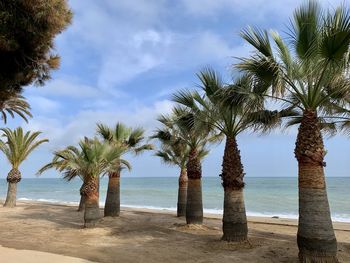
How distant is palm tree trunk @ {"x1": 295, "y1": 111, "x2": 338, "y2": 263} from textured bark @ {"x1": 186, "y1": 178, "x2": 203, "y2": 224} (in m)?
6.25

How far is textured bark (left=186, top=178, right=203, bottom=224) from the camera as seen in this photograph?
14.3m

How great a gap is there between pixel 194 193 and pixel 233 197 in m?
3.74

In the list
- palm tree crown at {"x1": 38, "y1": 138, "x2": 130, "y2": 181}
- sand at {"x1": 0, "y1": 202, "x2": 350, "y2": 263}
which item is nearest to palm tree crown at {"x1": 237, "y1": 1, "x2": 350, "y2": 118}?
sand at {"x1": 0, "y1": 202, "x2": 350, "y2": 263}

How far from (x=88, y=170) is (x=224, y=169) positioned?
573 cm

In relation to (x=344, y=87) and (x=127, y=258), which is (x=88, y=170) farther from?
(x=344, y=87)

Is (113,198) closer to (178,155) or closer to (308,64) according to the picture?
(178,155)

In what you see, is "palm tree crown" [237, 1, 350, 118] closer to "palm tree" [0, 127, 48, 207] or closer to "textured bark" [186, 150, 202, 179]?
"textured bark" [186, 150, 202, 179]

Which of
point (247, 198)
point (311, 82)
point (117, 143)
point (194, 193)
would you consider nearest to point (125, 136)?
point (117, 143)

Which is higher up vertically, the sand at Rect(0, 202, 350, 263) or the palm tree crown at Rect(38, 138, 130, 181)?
the palm tree crown at Rect(38, 138, 130, 181)

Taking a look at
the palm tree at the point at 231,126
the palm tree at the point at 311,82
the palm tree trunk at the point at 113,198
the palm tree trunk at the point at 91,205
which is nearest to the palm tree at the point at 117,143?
the palm tree trunk at the point at 113,198

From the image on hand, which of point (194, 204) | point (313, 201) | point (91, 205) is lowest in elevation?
point (91, 205)

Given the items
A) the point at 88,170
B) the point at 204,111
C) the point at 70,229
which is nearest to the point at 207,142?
the point at 204,111

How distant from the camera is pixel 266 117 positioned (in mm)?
10289

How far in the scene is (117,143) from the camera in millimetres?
17719
